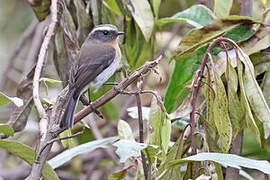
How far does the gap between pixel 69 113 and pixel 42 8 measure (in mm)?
861

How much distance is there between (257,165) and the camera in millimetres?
1529

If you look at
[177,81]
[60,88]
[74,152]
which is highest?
[177,81]

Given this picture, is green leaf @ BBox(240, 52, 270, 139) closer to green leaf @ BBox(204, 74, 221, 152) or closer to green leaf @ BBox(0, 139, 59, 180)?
green leaf @ BBox(204, 74, 221, 152)

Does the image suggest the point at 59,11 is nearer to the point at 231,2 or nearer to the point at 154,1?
the point at 154,1

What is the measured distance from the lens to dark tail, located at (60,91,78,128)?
1540 mm

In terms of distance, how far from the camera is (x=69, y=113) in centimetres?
168

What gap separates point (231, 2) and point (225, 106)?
2.37ft

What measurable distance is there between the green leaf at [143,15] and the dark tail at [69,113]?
470 millimetres

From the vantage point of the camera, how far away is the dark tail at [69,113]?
1.54 meters

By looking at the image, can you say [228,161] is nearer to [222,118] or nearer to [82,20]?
[222,118]

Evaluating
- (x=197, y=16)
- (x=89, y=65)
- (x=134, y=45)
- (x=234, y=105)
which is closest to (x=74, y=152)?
(x=89, y=65)

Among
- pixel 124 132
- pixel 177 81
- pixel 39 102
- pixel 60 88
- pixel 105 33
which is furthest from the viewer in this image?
pixel 60 88

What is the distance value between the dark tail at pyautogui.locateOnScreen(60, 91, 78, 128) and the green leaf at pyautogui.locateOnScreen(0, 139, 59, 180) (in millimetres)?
176

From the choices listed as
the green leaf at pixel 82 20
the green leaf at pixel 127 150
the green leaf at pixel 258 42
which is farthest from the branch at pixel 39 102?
the green leaf at pixel 258 42
